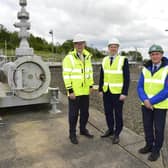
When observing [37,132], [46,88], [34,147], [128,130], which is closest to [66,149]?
[34,147]

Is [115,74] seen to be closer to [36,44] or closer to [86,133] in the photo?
[86,133]

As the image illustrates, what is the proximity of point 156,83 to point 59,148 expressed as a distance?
166 centimetres

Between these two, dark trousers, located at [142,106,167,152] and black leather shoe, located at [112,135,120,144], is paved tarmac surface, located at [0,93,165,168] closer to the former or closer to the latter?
black leather shoe, located at [112,135,120,144]

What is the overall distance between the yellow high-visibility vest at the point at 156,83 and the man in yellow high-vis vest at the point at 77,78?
38.5 inches

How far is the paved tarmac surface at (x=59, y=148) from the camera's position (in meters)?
2.81

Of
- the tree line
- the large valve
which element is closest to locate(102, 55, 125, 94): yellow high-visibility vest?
the large valve

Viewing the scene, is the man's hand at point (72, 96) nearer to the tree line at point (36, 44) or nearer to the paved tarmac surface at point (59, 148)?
the paved tarmac surface at point (59, 148)

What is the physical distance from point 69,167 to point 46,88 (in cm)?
248

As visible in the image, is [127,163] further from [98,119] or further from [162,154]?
[98,119]

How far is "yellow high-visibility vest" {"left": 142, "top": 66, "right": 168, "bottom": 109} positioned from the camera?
8.87 ft

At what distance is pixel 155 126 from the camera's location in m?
2.81

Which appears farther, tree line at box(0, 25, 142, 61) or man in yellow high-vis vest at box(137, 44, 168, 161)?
tree line at box(0, 25, 142, 61)

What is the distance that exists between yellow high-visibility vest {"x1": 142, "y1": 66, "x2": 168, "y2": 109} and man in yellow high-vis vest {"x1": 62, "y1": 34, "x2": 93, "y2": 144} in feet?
3.21

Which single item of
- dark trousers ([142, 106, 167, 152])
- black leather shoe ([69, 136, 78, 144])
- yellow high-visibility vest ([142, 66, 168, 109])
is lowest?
black leather shoe ([69, 136, 78, 144])
